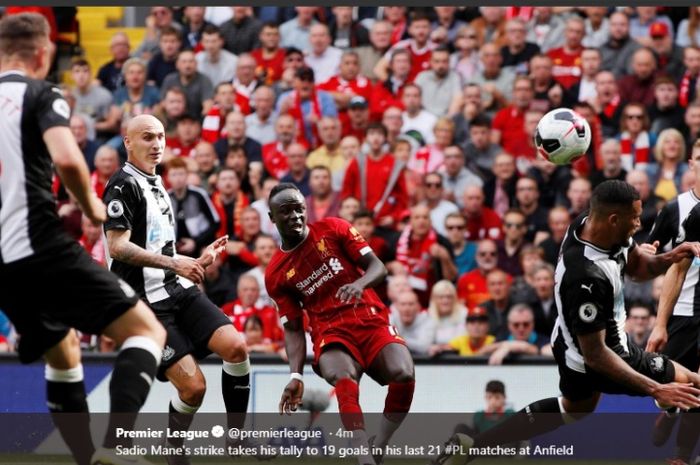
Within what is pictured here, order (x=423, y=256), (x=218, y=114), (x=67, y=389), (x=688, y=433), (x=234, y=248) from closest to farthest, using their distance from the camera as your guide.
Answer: (x=67, y=389), (x=688, y=433), (x=423, y=256), (x=234, y=248), (x=218, y=114)

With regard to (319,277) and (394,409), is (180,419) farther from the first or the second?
(394,409)

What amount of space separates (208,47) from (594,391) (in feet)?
27.9

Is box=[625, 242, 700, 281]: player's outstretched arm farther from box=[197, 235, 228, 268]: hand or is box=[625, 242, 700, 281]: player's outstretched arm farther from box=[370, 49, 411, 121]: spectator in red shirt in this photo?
box=[370, 49, 411, 121]: spectator in red shirt

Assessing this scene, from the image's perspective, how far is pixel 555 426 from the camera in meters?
8.47

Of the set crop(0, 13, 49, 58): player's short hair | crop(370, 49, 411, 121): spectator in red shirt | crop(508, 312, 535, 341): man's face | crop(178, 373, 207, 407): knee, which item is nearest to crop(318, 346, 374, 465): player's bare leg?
crop(178, 373, 207, 407): knee

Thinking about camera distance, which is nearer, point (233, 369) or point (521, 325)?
point (233, 369)

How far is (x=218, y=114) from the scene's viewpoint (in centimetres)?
1499

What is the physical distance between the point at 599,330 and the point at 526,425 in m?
0.97

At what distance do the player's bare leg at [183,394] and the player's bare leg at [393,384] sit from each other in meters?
1.20

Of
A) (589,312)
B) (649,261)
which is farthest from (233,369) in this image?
(649,261)

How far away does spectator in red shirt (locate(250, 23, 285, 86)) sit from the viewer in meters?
15.5

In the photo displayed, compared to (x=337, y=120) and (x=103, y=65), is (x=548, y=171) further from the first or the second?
(x=103, y=65)

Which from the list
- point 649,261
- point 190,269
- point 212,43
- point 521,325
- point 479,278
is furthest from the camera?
point 212,43

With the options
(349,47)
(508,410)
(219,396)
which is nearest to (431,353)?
(508,410)
